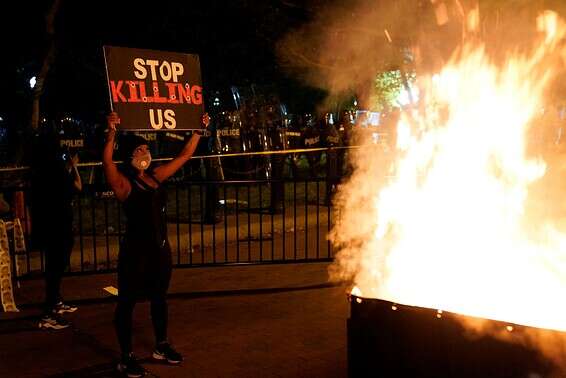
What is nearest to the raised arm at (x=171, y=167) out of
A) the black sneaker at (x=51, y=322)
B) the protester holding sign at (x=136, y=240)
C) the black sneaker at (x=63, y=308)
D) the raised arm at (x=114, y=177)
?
the protester holding sign at (x=136, y=240)

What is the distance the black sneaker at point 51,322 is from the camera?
616 cm

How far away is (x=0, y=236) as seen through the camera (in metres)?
6.66

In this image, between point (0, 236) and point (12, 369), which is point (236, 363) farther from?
point (0, 236)

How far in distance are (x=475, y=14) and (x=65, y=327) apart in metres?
4.54

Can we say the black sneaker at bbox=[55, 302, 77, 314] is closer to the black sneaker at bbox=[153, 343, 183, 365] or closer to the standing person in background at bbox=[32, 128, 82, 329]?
the standing person in background at bbox=[32, 128, 82, 329]

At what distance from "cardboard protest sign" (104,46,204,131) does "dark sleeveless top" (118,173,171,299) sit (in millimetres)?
1133

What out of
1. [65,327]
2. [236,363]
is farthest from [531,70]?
[65,327]

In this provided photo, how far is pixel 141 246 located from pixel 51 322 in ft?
5.80

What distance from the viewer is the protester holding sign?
4984 millimetres

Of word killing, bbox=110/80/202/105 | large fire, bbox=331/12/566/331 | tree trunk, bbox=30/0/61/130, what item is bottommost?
large fire, bbox=331/12/566/331

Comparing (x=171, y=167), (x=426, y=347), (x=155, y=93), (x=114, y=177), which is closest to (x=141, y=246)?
(x=114, y=177)

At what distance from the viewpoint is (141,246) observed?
5.01m

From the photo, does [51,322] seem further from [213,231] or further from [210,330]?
[213,231]

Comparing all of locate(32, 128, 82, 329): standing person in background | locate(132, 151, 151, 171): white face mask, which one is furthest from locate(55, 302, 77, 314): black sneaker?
locate(132, 151, 151, 171): white face mask
